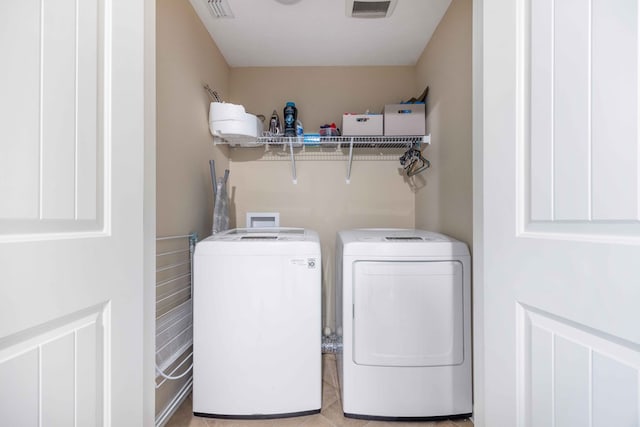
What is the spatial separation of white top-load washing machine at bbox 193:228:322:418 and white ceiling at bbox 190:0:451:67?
56.5 inches

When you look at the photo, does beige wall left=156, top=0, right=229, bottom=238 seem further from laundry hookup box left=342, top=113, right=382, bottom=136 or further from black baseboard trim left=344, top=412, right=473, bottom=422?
black baseboard trim left=344, top=412, right=473, bottom=422

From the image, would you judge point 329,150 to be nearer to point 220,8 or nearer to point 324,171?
point 324,171

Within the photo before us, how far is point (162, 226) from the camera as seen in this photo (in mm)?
1408

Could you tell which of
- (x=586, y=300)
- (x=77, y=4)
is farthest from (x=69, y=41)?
(x=586, y=300)

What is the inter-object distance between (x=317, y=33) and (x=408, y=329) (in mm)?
1973

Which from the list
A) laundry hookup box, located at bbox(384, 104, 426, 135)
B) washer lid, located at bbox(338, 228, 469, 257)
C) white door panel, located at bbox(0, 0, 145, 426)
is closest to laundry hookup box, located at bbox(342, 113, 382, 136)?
laundry hookup box, located at bbox(384, 104, 426, 135)

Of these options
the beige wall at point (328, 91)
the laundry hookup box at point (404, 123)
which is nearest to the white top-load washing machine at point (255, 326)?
the laundry hookup box at point (404, 123)

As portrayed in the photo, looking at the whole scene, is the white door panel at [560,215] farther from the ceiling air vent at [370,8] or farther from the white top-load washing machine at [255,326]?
the ceiling air vent at [370,8]

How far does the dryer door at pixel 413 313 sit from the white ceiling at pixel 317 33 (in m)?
1.55

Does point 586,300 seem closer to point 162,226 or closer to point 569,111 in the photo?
point 569,111

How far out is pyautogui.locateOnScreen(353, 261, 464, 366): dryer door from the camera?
1414 millimetres

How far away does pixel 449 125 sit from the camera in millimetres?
1683

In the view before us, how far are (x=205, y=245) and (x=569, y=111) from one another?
4.75 feet

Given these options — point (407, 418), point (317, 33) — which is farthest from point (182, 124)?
point (407, 418)
